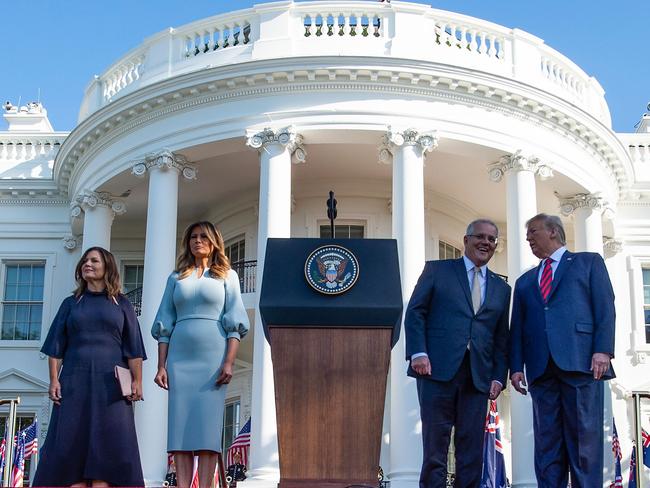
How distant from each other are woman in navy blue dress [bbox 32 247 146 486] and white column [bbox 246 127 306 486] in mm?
11222

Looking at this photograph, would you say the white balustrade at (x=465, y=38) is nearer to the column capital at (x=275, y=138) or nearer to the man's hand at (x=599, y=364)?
the column capital at (x=275, y=138)

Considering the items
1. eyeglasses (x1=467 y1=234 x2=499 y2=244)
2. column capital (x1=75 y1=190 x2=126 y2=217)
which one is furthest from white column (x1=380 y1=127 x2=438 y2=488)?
eyeglasses (x1=467 y1=234 x2=499 y2=244)

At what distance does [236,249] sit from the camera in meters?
26.4

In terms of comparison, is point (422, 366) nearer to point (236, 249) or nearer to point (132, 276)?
point (236, 249)

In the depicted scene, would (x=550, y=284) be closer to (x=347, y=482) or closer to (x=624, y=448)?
(x=347, y=482)

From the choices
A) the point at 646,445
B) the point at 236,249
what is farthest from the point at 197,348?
the point at 236,249

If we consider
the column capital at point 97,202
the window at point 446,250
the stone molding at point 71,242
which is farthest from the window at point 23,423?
the window at point 446,250

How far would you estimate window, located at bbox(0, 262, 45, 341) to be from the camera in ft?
92.1

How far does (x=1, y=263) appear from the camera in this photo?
92.8 feet

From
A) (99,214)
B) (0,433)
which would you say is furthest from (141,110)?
(0,433)

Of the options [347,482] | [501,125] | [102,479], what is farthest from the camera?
[501,125]

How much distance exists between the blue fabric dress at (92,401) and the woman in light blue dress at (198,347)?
35cm

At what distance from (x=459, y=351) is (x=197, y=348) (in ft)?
6.38

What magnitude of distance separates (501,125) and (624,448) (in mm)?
8400
